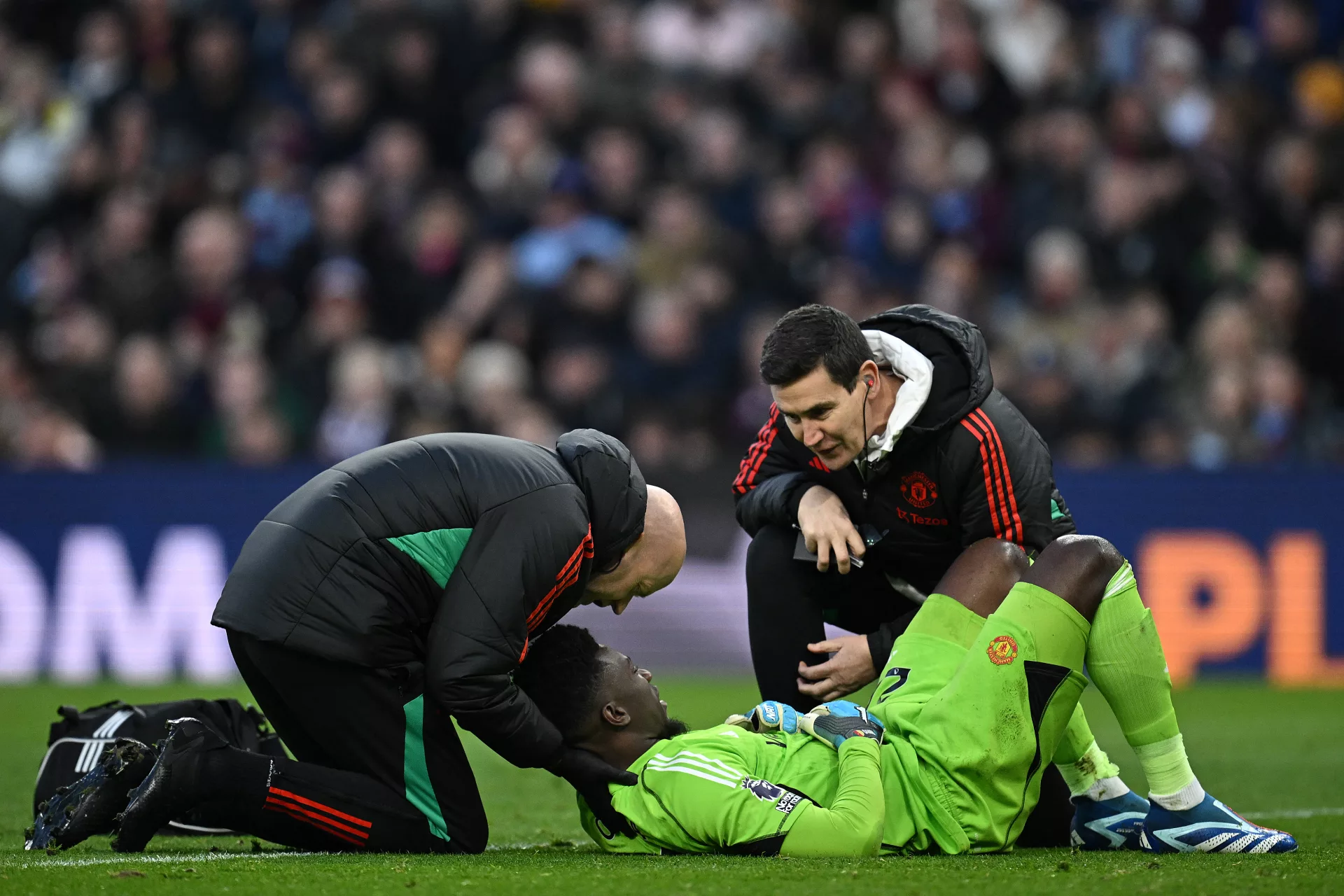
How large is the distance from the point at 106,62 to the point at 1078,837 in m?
10.8

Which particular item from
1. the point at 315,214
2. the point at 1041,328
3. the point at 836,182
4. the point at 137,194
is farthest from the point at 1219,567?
the point at 137,194

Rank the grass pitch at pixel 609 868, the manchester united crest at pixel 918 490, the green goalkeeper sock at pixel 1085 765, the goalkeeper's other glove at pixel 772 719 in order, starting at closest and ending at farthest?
the grass pitch at pixel 609 868, the goalkeeper's other glove at pixel 772 719, the green goalkeeper sock at pixel 1085 765, the manchester united crest at pixel 918 490

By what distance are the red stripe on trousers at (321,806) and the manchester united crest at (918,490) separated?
1812 millimetres

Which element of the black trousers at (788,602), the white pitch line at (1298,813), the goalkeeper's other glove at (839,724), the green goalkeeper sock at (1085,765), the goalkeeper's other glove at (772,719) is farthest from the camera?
the white pitch line at (1298,813)

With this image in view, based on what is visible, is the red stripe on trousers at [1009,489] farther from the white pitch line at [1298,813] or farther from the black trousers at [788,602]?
the white pitch line at [1298,813]

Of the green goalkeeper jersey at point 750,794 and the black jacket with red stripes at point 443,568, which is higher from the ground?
the black jacket with red stripes at point 443,568

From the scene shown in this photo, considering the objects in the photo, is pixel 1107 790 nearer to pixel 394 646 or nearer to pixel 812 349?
pixel 812 349

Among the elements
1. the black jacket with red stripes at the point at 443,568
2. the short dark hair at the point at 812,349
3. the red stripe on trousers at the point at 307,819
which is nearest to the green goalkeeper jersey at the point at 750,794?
the black jacket with red stripes at the point at 443,568

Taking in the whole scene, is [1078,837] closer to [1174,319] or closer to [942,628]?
[942,628]

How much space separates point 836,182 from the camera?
40.5ft

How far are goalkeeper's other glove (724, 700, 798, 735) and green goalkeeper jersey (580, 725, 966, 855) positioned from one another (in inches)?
1.3

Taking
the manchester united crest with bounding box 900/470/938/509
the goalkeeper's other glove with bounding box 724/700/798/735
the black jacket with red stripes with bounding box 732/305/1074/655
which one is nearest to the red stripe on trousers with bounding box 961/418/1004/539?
the black jacket with red stripes with bounding box 732/305/1074/655

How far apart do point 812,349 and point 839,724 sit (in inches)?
40.5

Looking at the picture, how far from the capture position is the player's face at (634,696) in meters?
4.51
